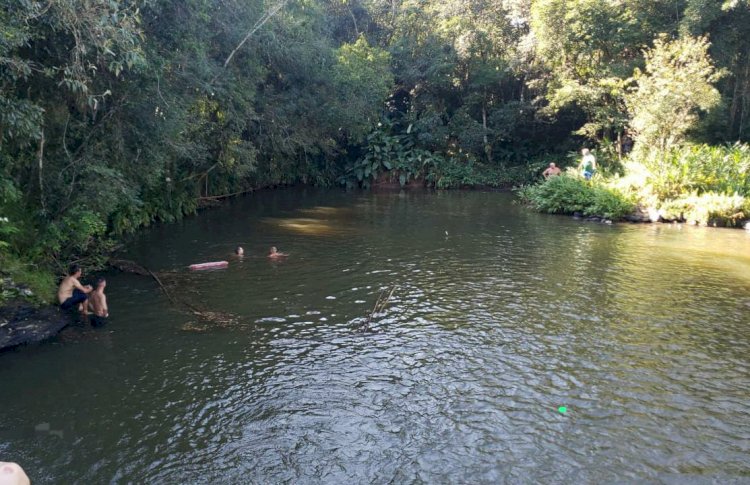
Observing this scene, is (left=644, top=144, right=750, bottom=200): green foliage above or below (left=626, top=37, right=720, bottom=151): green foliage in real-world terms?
below

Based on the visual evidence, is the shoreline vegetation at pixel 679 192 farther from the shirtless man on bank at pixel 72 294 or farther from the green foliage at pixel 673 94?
the shirtless man on bank at pixel 72 294

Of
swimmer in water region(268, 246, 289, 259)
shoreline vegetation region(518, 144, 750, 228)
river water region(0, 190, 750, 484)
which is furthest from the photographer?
shoreline vegetation region(518, 144, 750, 228)

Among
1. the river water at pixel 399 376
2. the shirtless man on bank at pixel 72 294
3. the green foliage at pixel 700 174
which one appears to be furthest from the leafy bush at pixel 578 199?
the shirtless man on bank at pixel 72 294

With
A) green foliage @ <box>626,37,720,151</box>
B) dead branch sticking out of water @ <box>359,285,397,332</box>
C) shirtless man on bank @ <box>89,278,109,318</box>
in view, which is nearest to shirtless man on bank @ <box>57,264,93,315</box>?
shirtless man on bank @ <box>89,278,109,318</box>

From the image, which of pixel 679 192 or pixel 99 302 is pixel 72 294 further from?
pixel 679 192

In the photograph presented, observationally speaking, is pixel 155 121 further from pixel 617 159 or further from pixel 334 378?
pixel 617 159

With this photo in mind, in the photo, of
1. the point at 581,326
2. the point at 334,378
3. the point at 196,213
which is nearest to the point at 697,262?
the point at 581,326

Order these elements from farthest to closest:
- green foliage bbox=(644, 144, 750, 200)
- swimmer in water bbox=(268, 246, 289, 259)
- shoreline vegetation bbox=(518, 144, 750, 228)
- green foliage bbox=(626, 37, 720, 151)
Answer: green foliage bbox=(626, 37, 720, 151), green foliage bbox=(644, 144, 750, 200), shoreline vegetation bbox=(518, 144, 750, 228), swimmer in water bbox=(268, 246, 289, 259)

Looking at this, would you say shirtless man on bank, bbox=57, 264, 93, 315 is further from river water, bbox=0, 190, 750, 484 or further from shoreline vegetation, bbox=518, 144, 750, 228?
shoreline vegetation, bbox=518, 144, 750, 228

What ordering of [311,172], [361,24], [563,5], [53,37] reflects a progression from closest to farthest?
[53,37] < [563,5] < [311,172] < [361,24]

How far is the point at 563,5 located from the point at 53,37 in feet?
79.3

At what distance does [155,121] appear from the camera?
510 inches

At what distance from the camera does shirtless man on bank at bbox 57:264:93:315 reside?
9828 millimetres

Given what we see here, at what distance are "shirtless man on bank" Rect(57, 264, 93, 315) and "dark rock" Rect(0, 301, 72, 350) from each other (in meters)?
0.28
